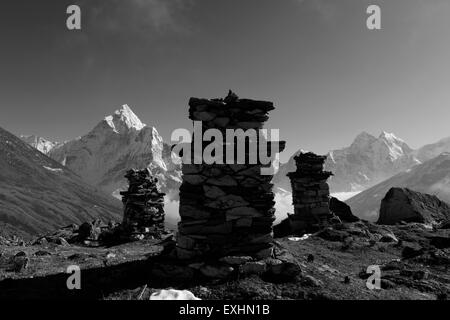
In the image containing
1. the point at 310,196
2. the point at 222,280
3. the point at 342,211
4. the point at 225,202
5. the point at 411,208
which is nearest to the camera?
the point at 222,280

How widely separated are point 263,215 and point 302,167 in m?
12.9

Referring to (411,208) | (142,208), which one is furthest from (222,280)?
(411,208)

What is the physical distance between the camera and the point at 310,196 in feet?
73.4

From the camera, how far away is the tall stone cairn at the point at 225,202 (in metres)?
10.3

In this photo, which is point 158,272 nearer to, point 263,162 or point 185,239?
point 185,239

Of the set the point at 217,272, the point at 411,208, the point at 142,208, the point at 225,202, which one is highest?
the point at 411,208

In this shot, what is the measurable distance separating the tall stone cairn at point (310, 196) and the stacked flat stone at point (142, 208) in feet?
28.4

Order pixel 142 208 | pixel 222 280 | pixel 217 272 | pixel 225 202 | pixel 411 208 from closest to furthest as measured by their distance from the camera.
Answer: pixel 222 280, pixel 217 272, pixel 225 202, pixel 142 208, pixel 411 208

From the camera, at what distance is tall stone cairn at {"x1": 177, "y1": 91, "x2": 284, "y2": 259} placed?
1027 cm

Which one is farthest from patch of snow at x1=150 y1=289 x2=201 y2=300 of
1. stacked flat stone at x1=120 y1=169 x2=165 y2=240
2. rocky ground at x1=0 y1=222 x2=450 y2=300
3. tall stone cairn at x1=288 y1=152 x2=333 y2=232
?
stacked flat stone at x1=120 y1=169 x2=165 y2=240

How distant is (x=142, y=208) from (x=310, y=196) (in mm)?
10515

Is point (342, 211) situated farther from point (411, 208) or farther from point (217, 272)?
point (217, 272)

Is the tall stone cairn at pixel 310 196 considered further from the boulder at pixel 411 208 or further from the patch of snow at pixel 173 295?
the patch of snow at pixel 173 295
